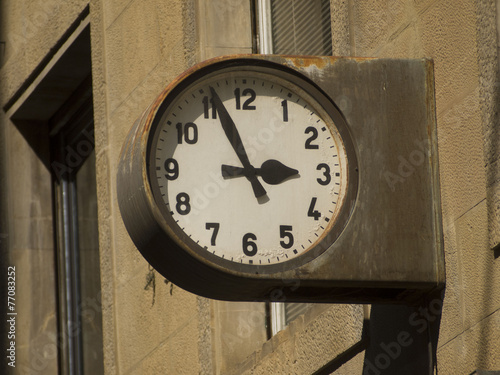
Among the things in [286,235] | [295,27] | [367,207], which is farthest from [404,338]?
[295,27]

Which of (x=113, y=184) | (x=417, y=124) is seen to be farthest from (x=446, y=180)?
(x=113, y=184)

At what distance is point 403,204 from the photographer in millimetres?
4500

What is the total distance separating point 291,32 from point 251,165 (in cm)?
267

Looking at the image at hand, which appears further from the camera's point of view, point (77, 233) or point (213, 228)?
point (77, 233)

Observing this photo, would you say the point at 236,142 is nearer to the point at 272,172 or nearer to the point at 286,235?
the point at 272,172

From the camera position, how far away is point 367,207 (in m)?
4.43

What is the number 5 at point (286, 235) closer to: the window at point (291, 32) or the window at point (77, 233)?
the window at point (291, 32)

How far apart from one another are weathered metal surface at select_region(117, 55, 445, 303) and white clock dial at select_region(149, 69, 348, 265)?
8 cm

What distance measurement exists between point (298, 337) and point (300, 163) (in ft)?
5.72

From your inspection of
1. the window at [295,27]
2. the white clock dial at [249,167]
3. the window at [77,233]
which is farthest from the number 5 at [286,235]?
the window at [77,233]

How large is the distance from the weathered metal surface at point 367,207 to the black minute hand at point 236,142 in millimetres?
171

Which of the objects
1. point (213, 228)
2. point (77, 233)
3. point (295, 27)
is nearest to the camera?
point (213, 228)

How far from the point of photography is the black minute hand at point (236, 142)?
14.4 feet

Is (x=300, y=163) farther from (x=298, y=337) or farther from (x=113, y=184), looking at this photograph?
(x=113, y=184)
